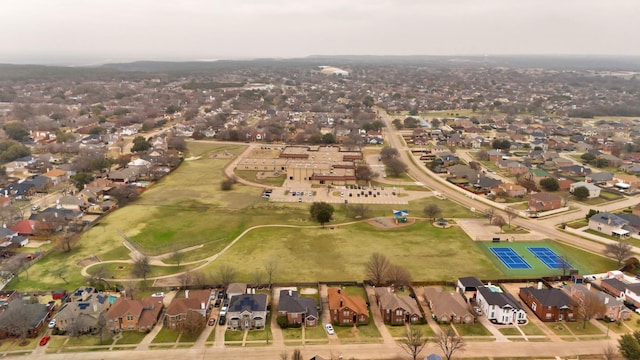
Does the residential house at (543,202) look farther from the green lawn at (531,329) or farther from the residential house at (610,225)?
the green lawn at (531,329)

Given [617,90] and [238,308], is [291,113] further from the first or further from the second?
[617,90]

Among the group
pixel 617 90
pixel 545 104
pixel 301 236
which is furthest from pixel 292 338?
pixel 617 90

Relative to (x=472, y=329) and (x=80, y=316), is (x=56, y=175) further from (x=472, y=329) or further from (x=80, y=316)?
(x=472, y=329)

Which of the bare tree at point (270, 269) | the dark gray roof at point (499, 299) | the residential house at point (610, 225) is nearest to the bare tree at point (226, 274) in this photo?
the bare tree at point (270, 269)

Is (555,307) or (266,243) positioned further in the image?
(266,243)

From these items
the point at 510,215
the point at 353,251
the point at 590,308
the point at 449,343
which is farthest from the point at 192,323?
the point at 510,215

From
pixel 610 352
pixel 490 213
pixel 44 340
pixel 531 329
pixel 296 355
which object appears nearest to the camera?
pixel 296 355
